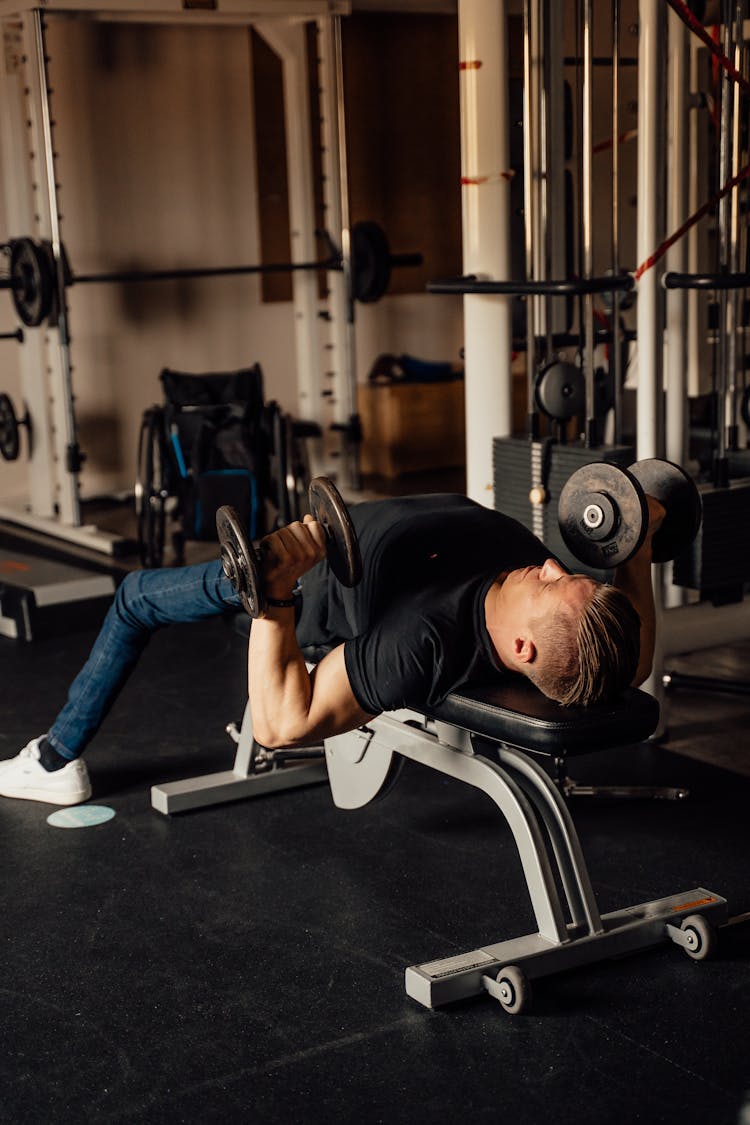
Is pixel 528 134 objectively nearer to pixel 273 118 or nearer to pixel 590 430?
pixel 590 430

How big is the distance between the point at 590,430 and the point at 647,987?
1.28 metres

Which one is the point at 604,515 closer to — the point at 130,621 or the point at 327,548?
the point at 327,548

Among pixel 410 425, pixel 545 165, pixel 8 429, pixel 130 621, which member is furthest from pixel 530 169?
pixel 410 425

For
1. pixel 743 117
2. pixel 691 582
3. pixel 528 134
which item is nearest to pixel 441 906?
pixel 691 582

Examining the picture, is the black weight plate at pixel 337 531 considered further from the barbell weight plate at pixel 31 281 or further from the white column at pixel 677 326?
the barbell weight plate at pixel 31 281

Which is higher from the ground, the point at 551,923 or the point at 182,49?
the point at 182,49

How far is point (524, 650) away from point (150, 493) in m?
2.89

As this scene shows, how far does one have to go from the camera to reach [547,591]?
77.9 inches

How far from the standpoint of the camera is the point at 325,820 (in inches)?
109

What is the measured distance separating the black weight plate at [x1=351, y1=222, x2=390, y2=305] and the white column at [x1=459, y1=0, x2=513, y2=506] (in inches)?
91.8

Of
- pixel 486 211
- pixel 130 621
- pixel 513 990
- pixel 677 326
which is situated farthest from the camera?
pixel 486 211

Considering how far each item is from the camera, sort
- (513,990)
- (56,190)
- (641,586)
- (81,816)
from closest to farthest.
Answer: (513,990)
(641,586)
(81,816)
(56,190)

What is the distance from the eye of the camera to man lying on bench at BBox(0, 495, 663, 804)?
195 cm

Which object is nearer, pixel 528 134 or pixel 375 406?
pixel 528 134
